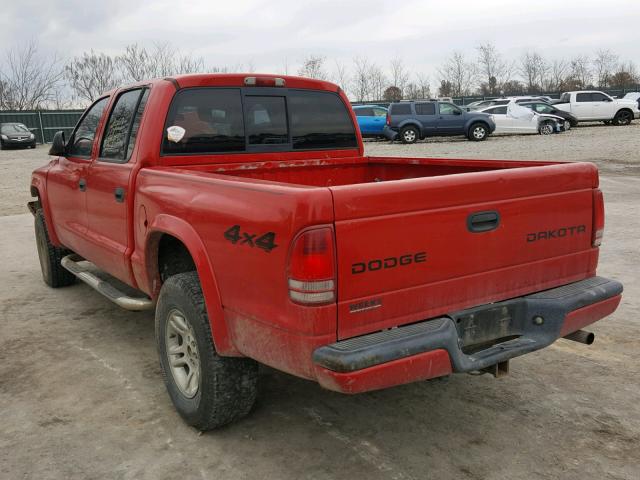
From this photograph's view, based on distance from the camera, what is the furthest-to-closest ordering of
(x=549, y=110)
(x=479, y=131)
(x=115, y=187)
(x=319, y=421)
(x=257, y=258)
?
(x=549, y=110)
(x=479, y=131)
(x=115, y=187)
(x=319, y=421)
(x=257, y=258)

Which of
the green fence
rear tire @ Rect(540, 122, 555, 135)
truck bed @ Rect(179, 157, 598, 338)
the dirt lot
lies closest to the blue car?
rear tire @ Rect(540, 122, 555, 135)

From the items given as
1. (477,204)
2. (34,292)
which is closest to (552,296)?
(477,204)

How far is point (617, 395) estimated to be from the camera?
3770mm

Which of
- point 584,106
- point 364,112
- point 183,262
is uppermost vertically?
point 364,112

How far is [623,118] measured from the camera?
2909 cm

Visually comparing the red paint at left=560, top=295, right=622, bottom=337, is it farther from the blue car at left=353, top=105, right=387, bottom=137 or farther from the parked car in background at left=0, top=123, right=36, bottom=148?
the parked car in background at left=0, top=123, right=36, bottom=148

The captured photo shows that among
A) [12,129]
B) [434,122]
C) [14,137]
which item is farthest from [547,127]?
[12,129]

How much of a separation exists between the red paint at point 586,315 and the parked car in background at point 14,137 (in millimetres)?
33687

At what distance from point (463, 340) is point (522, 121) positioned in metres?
24.9

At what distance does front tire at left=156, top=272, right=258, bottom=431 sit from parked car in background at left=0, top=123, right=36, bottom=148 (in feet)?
106

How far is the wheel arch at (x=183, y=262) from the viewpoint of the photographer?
10.2 ft

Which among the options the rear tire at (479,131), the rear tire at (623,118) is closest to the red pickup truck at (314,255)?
the rear tire at (479,131)

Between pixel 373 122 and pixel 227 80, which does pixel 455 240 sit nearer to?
pixel 227 80

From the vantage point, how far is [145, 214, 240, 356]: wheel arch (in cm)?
309
